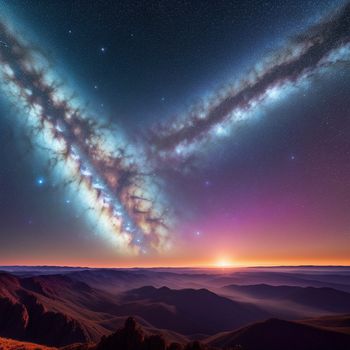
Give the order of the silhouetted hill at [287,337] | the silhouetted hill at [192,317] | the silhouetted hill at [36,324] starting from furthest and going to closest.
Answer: the silhouetted hill at [192,317]
the silhouetted hill at [36,324]
the silhouetted hill at [287,337]

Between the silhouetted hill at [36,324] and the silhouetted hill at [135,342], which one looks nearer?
the silhouetted hill at [135,342]

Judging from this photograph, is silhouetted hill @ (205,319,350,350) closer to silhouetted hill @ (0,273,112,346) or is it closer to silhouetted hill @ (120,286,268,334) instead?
silhouetted hill @ (0,273,112,346)

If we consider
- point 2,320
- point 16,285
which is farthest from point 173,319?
point 2,320

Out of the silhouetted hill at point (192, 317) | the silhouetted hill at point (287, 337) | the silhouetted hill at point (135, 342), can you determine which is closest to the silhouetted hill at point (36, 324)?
the silhouetted hill at point (287, 337)

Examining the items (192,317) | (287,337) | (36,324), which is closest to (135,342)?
(287,337)

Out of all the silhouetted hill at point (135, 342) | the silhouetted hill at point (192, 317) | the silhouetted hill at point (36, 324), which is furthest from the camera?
the silhouetted hill at point (192, 317)

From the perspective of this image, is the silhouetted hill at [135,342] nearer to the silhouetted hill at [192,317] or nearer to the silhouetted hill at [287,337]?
the silhouetted hill at [287,337]

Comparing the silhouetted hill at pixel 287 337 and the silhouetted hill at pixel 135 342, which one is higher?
the silhouetted hill at pixel 135 342

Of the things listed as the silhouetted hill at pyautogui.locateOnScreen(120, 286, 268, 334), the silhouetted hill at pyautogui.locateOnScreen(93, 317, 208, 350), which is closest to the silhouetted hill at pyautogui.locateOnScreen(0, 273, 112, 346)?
the silhouetted hill at pyautogui.locateOnScreen(120, 286, 268, 334)
